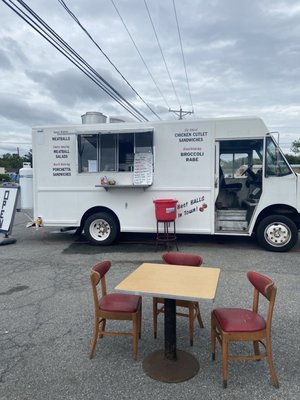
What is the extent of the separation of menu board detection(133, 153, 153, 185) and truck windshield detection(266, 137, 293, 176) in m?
2.44

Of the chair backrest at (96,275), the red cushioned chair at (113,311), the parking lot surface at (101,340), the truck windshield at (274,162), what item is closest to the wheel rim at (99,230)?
the parking lot surface at (101,340)

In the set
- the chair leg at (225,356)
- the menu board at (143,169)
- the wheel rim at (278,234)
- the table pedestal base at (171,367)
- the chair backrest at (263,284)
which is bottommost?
the table pedestal base at (171,367)

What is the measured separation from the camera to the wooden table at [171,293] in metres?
2.63

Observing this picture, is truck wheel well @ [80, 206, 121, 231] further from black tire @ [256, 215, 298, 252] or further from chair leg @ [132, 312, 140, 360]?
chair leg @ [132, 312, 140, 360]

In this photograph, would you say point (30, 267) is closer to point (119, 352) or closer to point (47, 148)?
point (47, 148)

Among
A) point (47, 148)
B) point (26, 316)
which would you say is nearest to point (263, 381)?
point (26, 316)

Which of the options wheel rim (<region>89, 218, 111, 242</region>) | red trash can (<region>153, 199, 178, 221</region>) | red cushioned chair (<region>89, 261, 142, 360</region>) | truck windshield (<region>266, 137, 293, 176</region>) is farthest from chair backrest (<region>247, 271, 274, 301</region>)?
wheel rim (<region>89, 218, 111, 242</region>)

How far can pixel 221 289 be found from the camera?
490 centimetres

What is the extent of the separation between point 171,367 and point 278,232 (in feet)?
15.6

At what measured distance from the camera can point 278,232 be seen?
690 cm

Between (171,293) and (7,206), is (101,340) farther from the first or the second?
(7,206)

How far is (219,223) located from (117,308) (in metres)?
4.63

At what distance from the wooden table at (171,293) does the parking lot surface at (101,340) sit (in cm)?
10

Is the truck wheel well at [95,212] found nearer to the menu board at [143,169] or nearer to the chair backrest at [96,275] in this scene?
the menu board at [143,169]
